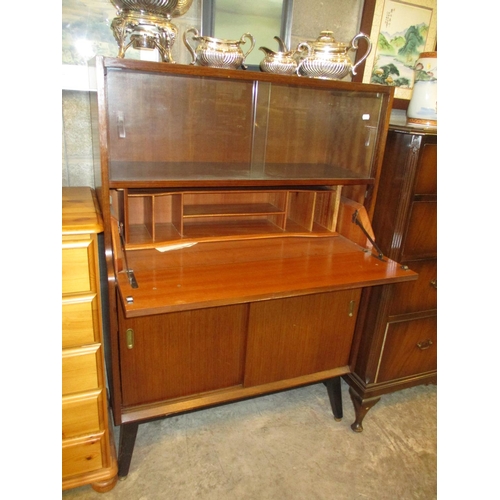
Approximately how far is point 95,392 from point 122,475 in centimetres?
43

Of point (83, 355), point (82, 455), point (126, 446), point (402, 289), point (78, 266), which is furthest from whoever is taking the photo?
point (402, 289)

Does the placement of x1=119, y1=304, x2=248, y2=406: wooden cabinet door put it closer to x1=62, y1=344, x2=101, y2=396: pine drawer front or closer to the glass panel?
x1=62, y1=344, x2=101, y2=396: pine drawer front

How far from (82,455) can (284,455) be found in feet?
2.62

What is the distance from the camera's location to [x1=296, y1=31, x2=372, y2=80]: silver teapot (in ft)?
4.62

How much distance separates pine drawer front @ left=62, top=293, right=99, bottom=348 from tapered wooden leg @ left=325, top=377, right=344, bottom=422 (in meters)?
1.08

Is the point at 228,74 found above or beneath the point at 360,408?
above

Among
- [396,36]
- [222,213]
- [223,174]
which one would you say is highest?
[396,36]

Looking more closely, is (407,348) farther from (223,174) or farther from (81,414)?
(81,414)

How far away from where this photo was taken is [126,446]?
148 cm

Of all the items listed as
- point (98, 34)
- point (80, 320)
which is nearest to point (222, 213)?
point (80, 320)

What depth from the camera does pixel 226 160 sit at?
155 centimetres

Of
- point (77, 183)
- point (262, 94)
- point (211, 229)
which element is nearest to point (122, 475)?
point (211, 229)
